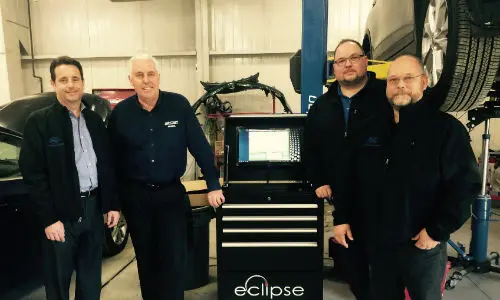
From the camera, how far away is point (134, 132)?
1706 millimetres

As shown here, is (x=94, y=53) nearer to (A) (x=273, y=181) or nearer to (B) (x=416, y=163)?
(A) (x=273, y=181)

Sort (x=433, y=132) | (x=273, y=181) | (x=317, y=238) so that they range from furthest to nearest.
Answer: (x=273, y=181) → (x=317, y=238) → (x=433, y=132)

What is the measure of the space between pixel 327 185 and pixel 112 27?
6.04 meters

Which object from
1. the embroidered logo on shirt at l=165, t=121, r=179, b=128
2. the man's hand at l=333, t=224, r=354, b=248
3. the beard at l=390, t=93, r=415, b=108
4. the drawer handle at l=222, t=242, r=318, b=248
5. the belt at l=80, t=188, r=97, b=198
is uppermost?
the beard at l=390, t=93, r=415, b=108

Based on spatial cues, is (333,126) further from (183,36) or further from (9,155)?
(183,36)

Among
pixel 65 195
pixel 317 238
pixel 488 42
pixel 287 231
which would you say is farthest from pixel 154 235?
pixel 488 42

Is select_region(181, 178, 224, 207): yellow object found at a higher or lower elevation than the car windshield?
lower

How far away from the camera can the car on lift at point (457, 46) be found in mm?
1519

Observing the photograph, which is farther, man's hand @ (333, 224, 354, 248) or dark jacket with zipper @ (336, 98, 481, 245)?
man's hand @ (333, 224, 354, 248)

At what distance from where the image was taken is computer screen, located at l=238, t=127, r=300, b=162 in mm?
2031

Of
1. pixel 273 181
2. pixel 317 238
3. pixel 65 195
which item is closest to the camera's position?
pixel 65 195

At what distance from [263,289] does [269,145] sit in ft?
2.64

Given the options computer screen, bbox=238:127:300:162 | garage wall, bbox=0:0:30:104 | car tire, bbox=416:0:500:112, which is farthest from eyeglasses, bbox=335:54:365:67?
garage wall, bbox=0:0:30:104

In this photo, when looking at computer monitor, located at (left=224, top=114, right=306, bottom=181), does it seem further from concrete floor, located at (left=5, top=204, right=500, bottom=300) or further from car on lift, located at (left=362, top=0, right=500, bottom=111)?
concrete floor, located at (left=5, top=204, right=500, bottom=300)
